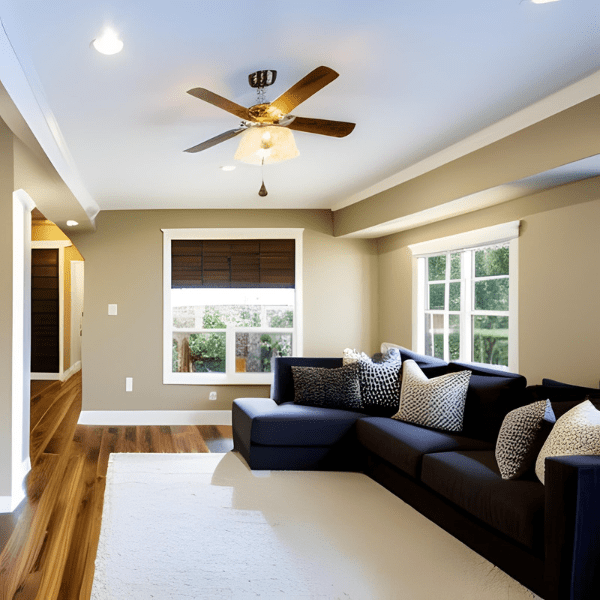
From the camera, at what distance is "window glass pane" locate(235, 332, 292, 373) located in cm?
620

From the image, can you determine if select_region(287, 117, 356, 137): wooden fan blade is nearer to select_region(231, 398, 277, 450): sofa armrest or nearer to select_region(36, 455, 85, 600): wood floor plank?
select_region(231, 398, 277, 450): sofa armrest

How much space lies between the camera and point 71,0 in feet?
6.23

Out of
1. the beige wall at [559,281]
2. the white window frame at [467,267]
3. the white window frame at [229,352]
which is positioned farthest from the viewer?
the white window frame at [229,352]

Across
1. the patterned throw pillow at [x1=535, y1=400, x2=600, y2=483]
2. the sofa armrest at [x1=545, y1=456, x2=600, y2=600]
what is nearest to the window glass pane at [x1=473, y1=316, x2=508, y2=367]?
the patterned throw pillow at [x1=535, y1=400, x2=600, y2=483]

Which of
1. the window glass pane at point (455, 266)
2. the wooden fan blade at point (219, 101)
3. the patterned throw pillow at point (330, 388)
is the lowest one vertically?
the patterned throw pillow at point (330, 388)

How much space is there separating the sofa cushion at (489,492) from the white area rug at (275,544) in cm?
26

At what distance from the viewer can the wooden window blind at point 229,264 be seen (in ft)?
20.2

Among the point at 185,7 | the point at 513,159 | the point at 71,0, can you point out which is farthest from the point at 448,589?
the point at 71,0

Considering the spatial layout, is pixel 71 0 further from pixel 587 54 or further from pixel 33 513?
pixel 33 513

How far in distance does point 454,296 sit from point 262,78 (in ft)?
9.74

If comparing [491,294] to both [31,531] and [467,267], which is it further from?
[31,531]

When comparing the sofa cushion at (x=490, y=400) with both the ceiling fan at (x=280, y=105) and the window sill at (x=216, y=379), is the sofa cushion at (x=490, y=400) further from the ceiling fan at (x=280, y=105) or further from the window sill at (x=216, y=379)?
the window sill at (x=216, y=379)

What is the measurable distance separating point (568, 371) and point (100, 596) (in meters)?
2.86

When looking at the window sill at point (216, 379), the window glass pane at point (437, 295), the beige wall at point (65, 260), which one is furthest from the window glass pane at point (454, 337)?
the beige wall at point (65, 260)
